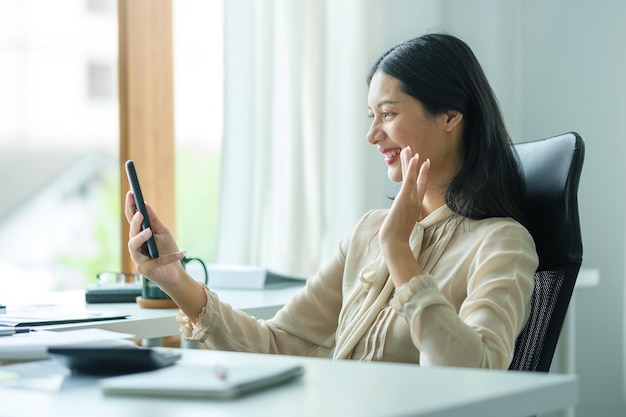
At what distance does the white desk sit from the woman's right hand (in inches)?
4.3

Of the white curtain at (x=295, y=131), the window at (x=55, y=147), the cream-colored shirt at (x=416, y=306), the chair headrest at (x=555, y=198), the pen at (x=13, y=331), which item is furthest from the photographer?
the window at (x=55, y=147)

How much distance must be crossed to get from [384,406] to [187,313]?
881 millimetres

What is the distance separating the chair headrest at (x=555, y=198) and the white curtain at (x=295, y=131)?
120 cm

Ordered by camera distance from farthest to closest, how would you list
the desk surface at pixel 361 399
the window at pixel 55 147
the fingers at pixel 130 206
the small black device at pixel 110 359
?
the window at pixel 55 147 → the fingers at pixel 130 206 → the small black device at pixel 110 359 → the desk surface at pixel 361 399

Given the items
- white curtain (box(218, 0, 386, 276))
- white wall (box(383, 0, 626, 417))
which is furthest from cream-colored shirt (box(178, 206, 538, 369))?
white wall (box(383, 0, 626, 417))

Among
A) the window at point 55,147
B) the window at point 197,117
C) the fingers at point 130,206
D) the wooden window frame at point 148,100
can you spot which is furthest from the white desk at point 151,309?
the window at point 55,147

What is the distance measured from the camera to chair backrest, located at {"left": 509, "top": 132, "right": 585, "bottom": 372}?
1.52 m

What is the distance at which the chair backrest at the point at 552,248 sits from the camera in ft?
4.98

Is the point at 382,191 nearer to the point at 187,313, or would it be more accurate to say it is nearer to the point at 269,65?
the point at 269,65

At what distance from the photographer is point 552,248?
1.56 metres

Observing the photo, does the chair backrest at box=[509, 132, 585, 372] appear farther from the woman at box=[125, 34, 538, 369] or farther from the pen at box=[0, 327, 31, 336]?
the pen at box=[0, 327, 31, 336]

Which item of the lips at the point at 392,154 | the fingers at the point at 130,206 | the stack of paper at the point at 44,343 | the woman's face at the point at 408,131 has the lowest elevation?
the stack of paper at the point at 44,343

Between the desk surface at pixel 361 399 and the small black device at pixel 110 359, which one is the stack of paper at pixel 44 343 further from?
the desk surface at pixel 361 399

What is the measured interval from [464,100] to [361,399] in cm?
91
